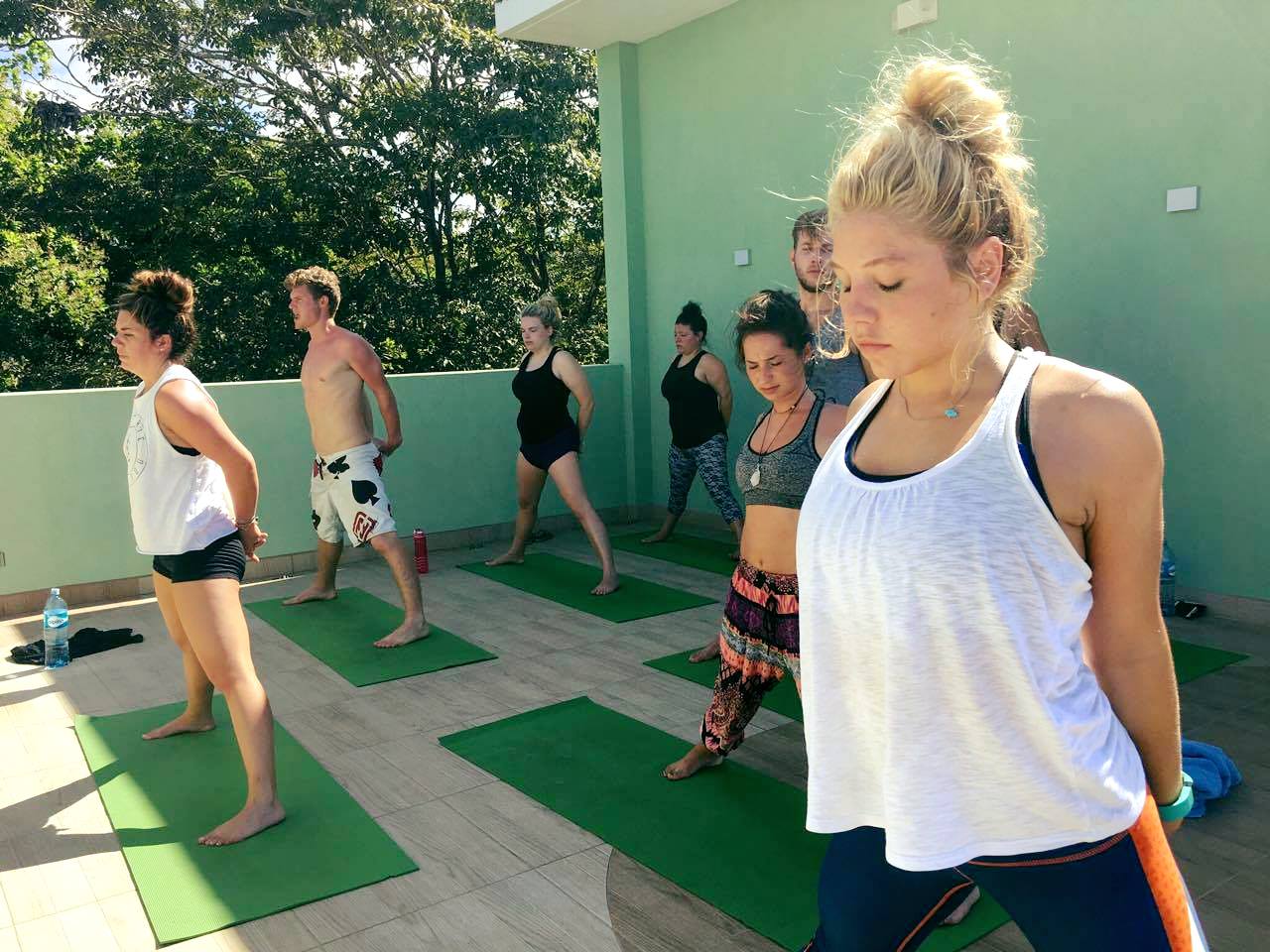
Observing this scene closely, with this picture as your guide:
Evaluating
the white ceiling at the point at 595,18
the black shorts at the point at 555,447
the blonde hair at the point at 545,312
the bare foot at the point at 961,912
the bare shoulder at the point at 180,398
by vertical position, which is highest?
the white ceiling at the point at 595,18

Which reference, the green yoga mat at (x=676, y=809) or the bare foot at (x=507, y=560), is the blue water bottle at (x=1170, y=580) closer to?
the green yoga mat at (x=676, y=809)

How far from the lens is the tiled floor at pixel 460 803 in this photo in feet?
Result: 7.97

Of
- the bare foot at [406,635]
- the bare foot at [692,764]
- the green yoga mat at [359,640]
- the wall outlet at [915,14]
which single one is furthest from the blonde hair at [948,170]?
the wall outlet at [915,14]

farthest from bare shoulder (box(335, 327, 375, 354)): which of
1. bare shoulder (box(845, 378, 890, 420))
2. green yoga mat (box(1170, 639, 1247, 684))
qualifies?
green yoga mat (box(1170, 639, 1247, 684))

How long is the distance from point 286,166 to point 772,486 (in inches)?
519

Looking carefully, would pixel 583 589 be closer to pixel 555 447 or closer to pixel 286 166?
pixel 555 447

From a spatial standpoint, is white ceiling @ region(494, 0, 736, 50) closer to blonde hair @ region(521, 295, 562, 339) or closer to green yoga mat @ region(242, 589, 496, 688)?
blonde hair @ region(521, 295, 562, 339)

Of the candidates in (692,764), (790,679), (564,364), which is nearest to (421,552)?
(564,364)

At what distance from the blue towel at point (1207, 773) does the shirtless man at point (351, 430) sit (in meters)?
3.31

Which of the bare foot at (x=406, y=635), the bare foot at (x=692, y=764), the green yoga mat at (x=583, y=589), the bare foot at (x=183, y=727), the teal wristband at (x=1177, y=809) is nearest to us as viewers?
the teal wristband at (x=1177, y=809)

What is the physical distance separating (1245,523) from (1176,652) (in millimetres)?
860

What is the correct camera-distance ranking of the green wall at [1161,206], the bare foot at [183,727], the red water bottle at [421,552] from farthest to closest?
the red water bottle at [421,552], the green wall at [1161,206], the bare foot at [183,727]

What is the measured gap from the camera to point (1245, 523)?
4809 mm

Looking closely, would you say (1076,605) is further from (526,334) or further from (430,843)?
(526,334)
